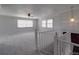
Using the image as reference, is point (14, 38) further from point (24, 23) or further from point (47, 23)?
point (47, 23)

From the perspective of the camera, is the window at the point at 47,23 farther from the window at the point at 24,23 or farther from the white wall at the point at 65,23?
the window at the point at 24,23

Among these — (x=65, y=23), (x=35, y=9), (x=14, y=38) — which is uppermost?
(x=35, y=9)

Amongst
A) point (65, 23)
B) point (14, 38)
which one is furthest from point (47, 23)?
point (14, 38)

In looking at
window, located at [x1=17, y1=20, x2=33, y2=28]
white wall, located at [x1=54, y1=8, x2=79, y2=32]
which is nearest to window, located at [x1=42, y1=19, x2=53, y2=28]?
white wall, located at [x1=54, y1=8, x2=79, y2=32]

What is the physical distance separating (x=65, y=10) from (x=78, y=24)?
0.24m

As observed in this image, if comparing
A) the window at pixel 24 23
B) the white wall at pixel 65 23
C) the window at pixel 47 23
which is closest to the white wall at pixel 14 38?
the window at pixel 24 23

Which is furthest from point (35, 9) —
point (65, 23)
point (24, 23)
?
point (65, 23)

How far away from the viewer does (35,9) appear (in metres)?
1.39

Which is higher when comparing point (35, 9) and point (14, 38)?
point (35, 9)

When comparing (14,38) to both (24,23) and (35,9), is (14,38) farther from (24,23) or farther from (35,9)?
(35,9)

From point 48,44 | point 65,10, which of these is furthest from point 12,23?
point 65,10

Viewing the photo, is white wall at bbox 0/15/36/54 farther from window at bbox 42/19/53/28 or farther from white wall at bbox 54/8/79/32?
white wall at bbox 54/8/79/32

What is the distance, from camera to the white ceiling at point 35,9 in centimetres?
136
